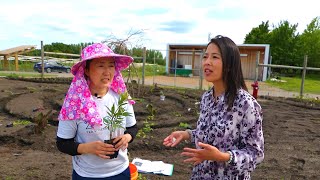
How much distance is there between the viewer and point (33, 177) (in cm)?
329

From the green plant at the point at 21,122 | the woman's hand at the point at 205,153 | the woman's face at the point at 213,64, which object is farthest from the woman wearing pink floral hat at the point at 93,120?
the green plant at the point at 21,122

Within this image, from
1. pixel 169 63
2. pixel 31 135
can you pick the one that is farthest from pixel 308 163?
pixel 169 63

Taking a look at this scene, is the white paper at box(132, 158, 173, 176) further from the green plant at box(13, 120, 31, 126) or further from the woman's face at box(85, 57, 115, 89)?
the green plant at box(13, 120, 31, 126)

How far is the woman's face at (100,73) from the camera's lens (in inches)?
68.6

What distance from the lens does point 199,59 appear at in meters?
21.0

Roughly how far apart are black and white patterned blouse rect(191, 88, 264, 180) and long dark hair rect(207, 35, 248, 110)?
0.03 m

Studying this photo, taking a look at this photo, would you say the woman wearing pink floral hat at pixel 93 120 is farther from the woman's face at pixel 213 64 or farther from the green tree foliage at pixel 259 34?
the green tree foliage at pixel 259 34

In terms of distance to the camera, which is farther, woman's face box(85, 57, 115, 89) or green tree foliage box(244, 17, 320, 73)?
green tree foliage box(244, 17, 320, 73)

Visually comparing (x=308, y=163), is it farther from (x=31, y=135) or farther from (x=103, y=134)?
(x=31, y=135)

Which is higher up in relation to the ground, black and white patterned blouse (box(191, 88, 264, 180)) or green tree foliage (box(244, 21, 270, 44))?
green tree foliage (box(244, 21, 270, 44))

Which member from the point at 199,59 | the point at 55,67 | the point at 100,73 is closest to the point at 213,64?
the point at 100,73

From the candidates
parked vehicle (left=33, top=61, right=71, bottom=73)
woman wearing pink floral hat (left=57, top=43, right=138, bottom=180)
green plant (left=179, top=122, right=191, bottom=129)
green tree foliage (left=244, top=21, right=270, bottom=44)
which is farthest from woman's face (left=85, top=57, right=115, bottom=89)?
green tree foliage (left=244, top=21, right=270, bottom=44)

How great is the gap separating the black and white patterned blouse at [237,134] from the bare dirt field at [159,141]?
6.47 feet

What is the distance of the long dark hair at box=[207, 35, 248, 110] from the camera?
5.00 feet
